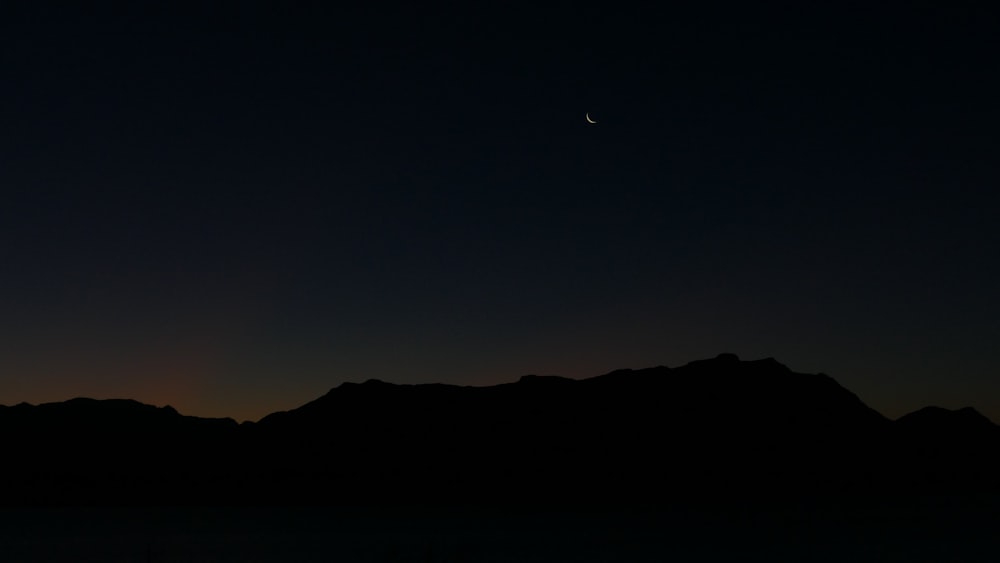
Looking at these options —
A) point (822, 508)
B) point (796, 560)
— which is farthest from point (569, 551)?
point (822, 508)

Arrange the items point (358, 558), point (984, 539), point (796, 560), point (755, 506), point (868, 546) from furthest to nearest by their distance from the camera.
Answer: point (755, 506), point (984, 539), point (868, 546), point (796, 560), point (358, 558)

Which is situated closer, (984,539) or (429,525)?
(984,539)

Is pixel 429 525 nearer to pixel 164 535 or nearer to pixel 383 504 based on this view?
pixel 164 535

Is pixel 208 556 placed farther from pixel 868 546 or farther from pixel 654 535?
pixel 868 546

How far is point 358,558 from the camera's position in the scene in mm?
68188

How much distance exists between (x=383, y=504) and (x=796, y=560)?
135473 millimetres

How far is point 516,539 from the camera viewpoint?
3600 inches

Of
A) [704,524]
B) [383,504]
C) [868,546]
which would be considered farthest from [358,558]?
[383,504]

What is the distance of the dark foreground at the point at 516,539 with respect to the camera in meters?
71.9

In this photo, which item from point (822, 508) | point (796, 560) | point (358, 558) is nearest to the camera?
point (358, 558)

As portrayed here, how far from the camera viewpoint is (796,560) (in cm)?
7369

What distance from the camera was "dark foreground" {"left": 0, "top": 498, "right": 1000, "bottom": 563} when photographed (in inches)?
2830

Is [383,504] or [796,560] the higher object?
[383,504]

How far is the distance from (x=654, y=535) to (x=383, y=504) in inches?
4191
